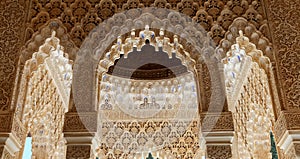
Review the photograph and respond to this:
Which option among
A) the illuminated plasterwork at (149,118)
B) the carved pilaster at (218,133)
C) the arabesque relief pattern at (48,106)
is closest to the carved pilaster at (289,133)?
the carved pilaster at (218,133)

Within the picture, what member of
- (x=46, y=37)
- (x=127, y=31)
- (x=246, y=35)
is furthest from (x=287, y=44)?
(x=46, y=37)

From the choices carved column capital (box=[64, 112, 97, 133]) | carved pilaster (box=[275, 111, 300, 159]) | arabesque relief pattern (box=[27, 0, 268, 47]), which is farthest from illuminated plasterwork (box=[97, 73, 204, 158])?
carved pilaster (box=[275, 111, 300, 159])

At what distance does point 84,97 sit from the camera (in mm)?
4133

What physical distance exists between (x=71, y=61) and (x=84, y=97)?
449mm

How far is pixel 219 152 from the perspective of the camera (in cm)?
392

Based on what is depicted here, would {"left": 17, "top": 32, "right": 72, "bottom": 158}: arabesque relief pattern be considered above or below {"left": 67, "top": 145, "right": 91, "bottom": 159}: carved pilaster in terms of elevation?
above

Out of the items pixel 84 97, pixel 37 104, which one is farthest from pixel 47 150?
pixel 84 97

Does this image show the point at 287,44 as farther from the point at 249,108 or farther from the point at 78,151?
the point at 78,151

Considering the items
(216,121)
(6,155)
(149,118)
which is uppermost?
(149,118)

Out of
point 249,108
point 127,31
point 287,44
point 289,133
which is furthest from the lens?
point 249,108

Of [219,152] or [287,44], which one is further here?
[287,44]

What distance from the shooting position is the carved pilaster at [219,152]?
3893 millimetres

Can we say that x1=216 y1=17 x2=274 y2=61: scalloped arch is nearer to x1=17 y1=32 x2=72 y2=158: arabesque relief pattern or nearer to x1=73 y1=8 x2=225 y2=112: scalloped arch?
x1=73 y1=8 x2=225 y2=112: scalloped arch

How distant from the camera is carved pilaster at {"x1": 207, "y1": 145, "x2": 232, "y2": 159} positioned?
153 inches
